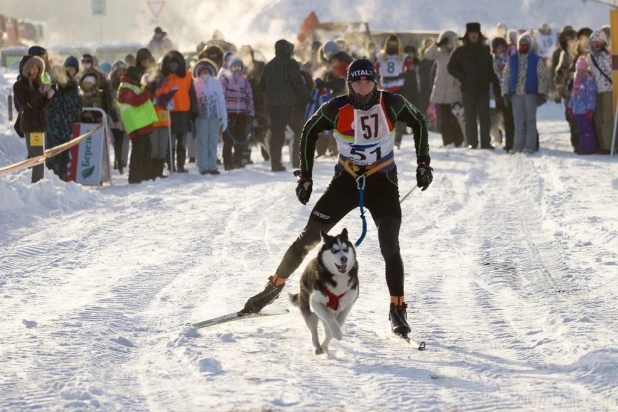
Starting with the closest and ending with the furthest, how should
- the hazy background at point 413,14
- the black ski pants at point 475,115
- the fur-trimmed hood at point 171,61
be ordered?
the fur-trimmed hood at point 171,61 < the black ski pants at point 475,115 < the hazy background at point 413,14

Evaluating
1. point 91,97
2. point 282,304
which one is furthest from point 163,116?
point 282,304

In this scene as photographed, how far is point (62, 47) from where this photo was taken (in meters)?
38.6

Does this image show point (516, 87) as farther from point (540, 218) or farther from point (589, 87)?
point (540, 218)

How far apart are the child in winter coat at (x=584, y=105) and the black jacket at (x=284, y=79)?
12.9 feet

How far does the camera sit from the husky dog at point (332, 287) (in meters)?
5.85

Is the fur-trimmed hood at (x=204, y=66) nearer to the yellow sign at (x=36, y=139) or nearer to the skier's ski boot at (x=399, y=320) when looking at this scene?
the yellow sign at (x=36, y=139)

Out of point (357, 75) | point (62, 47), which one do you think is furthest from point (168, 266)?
point (62, 47)

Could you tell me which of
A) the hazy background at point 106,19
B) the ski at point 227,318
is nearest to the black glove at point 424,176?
the ski at point 227,318

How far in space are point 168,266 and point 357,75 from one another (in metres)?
2.94

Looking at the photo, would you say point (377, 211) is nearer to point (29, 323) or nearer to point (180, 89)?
point (29, 323)

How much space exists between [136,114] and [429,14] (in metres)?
23.4

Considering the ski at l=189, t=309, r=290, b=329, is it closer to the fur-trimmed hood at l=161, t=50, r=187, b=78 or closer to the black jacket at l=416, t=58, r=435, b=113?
the fur-trimmed hood at l=161, t=50, r=187, b=78

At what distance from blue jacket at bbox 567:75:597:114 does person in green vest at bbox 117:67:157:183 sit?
239 inches

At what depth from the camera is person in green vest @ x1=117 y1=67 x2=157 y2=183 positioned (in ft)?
48.1
